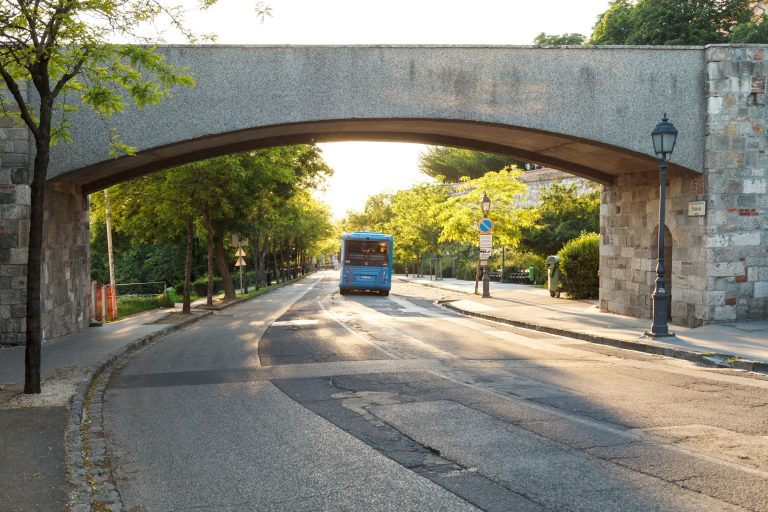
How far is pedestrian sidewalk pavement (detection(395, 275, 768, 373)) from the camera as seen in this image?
11.8 metres

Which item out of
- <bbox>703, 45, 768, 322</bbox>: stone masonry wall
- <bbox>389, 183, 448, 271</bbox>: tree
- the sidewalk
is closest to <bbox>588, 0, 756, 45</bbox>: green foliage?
<bbox>389, 183, 448, 271</bbox>: tree

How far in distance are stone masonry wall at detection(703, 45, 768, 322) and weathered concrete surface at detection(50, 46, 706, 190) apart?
438mm

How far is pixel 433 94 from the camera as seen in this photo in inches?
637

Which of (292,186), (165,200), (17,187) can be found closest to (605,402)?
(17,187)

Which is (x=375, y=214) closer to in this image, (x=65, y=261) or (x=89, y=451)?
(x=65, y=261)

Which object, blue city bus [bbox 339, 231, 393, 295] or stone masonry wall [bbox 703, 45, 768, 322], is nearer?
stone masonry wall [bbox 703, 45, 768, 322]

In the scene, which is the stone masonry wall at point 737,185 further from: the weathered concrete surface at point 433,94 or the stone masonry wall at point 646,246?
the weathered concrete surface at point 433,94

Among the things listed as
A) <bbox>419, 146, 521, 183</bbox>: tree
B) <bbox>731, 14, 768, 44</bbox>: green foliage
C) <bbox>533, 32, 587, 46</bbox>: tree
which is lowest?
<bbox>419, 146, 521, 183</bbox>: tree

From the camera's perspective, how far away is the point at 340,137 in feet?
64.2

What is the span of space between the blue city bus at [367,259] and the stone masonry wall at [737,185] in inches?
842

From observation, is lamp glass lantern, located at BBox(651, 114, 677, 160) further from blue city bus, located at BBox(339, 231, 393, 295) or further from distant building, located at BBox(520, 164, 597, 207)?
distant building, located at BBox(520, 164, 597, 207)

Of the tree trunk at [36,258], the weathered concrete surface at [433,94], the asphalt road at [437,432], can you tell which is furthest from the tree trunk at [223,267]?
the tree trunk at [36,258]

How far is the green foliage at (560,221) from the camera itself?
125ft

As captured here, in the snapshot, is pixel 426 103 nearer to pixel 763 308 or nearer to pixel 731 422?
pixel 763 308
